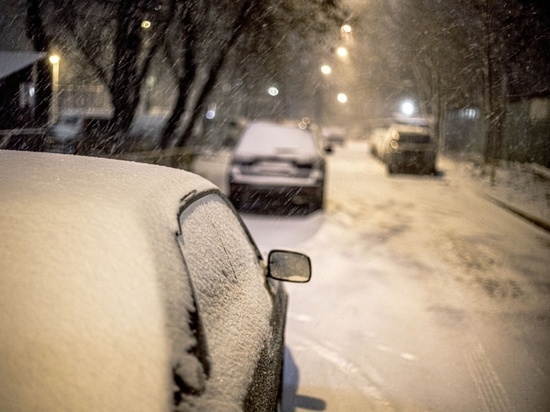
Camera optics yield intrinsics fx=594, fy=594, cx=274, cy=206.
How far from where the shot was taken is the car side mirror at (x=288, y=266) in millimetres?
3018

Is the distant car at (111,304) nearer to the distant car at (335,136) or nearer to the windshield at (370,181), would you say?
the windshield at (370,181)

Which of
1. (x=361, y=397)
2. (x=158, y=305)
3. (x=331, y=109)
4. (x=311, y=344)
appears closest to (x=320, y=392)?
(x=361, y=397)

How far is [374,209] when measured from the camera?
13234 millimetres

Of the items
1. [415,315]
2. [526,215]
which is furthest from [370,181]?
[415,315]

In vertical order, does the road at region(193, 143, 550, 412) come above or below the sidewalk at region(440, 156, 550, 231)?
below

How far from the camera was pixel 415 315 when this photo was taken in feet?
18.9

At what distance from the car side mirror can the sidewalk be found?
32.3ft

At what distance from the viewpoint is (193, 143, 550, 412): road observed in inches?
160

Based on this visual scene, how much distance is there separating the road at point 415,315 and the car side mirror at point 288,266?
109 cm

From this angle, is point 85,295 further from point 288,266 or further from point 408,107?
point 408,107

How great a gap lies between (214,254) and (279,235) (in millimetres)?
7352

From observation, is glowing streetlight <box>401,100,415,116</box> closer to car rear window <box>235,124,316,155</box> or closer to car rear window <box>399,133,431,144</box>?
car rear window <box>399,133,431,144</box>

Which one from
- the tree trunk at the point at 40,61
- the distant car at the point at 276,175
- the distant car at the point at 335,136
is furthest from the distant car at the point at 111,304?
the distant car at the point at 335,136

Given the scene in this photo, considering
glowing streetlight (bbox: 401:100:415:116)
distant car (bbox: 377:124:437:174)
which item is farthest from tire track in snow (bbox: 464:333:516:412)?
glowing streetlight (bbox: 401:100:415:116)
